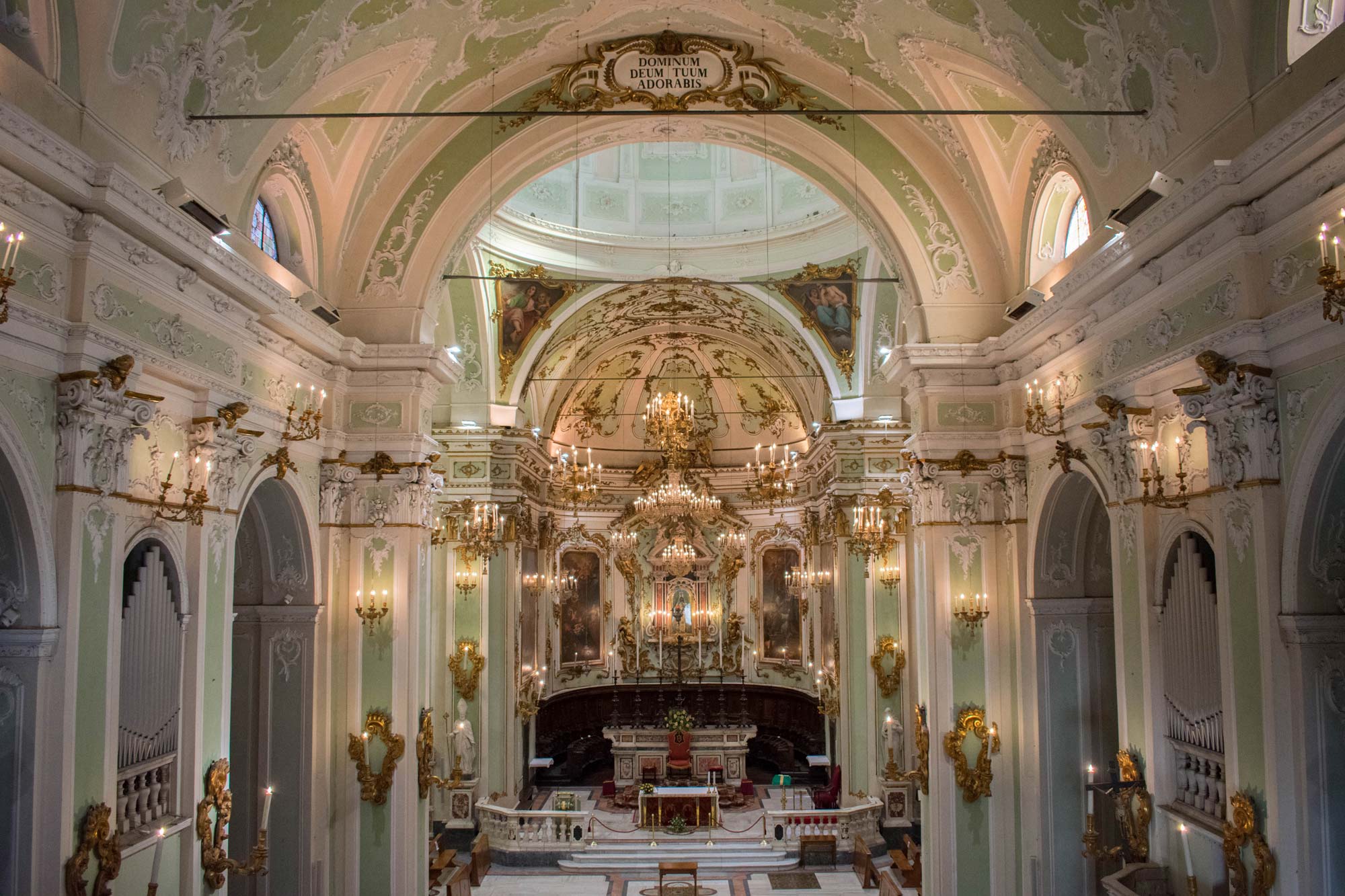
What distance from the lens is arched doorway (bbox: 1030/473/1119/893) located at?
11141 millimetres

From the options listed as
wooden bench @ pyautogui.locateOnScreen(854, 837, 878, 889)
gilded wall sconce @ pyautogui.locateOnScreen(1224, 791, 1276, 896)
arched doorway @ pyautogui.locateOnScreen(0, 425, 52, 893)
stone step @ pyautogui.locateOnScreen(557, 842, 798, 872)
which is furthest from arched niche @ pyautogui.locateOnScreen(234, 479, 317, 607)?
wooden bench @ pyautogui.locateOnScreen(854, 837, 878, 889)

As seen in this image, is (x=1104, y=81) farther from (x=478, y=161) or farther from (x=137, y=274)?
(x=137, y=274)

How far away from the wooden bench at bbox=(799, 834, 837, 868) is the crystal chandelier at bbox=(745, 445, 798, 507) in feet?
23.2

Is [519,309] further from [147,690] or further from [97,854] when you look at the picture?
[97,854]

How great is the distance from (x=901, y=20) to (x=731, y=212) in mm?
10337

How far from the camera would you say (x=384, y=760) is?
39.2ft

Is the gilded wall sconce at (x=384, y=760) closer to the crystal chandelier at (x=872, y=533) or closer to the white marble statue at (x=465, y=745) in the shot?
the white marble statue at (x=465, y=745)

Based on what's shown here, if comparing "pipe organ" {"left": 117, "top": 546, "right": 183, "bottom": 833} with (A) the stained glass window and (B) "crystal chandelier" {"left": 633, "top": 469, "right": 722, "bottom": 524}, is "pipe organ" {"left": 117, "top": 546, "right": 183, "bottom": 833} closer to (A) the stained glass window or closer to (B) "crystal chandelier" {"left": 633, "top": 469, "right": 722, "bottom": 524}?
(A) the stained glass window

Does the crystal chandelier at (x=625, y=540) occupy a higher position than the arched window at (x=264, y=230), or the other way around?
the arched window at (x=264, y=230)

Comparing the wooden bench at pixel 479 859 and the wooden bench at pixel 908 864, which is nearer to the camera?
the wooden bench at pixel 908 864

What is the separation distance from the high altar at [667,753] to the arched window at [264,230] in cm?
1482

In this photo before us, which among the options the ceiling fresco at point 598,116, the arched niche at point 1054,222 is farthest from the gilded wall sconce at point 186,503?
the arched niche at point 1054,222

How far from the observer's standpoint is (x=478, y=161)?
12555 millimetres

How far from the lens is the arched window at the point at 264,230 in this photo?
10781 mm
